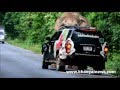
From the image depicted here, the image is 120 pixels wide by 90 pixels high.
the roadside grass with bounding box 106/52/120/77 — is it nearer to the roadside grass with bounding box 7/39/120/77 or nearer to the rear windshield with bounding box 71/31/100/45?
the roadside grass with bounding box 7/39/120/77

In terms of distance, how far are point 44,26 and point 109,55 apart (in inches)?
61.7

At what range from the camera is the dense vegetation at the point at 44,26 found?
29.1 feet

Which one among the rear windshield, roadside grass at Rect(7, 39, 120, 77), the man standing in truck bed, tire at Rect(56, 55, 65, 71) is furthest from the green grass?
the rear windshield

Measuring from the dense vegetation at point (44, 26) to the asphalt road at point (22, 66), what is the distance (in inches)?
12.0

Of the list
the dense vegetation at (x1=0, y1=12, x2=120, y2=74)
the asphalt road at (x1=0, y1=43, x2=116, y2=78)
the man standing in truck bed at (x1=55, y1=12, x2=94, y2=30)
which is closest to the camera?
the asphalt road at (x1=0, y1=43, x2=116, y2=78)

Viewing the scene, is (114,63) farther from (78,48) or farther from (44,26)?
(44,26)

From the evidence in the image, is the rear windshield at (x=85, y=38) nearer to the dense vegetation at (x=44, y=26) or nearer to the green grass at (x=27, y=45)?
the dense vegetation at (x=44, y=26)

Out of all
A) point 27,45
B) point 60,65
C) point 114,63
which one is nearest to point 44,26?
point 27,45

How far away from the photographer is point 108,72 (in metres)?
8.69

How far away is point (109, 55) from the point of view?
8922 mm

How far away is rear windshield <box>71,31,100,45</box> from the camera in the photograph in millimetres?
8898

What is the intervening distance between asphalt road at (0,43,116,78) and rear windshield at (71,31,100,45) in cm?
72
